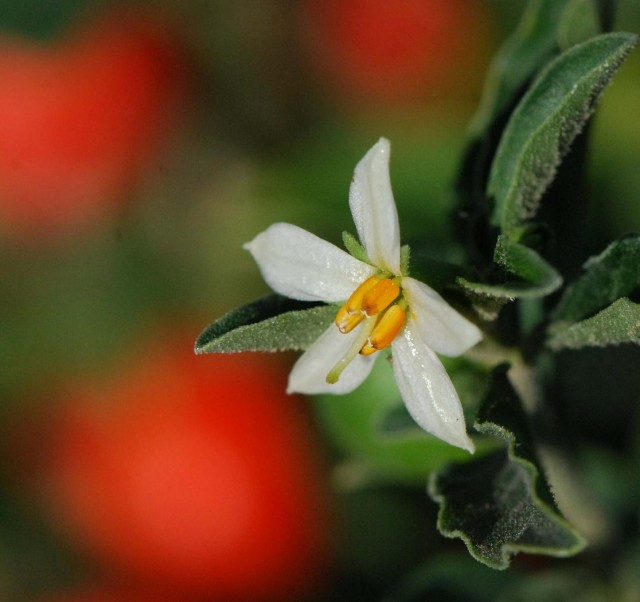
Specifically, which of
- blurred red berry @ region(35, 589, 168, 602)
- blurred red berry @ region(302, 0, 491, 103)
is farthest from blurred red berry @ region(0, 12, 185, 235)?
blurred red berry @ region(35, 589, 168, 602)

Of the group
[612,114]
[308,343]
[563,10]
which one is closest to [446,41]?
[612,114]

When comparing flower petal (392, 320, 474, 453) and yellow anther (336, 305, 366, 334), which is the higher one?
yellow anther (336, 305, 366, 334)

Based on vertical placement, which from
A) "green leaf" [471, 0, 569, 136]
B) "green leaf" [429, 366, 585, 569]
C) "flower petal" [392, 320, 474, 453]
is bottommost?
"green leaf" [429, 366, 585, 569]

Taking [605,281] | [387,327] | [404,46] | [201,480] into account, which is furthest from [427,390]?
[404,46]

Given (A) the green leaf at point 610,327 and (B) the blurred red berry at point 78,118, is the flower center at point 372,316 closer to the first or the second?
(A) the green leaf at point 610,327

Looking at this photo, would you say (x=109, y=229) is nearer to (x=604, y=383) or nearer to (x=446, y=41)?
(x=446, y=41)

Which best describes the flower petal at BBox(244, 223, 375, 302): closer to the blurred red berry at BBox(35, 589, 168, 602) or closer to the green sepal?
the green sepal

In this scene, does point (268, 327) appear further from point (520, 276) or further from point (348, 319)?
point (520, 276)
